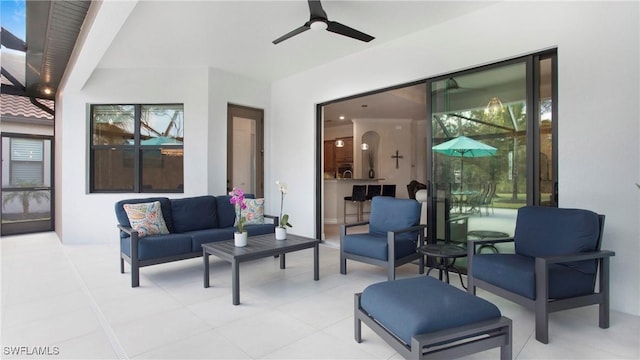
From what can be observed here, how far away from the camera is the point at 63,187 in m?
5.43

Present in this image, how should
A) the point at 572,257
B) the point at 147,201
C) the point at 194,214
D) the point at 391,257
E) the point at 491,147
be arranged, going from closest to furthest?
1. the point at 572,257
2. the point at 391,257
3. the point at 491,147
4. the point at 147,201
5. the point at 194,214

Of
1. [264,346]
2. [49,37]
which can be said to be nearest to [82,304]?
[264,346]

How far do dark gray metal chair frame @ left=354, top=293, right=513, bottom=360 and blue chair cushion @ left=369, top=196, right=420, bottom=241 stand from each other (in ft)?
6.07

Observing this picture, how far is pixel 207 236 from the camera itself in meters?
3.95

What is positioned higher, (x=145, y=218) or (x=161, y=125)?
(x=161, y=125)

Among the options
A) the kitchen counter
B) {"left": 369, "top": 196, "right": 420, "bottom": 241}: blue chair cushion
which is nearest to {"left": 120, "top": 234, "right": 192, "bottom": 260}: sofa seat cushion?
{"left": 369, "top": 196, "right": 420, "bottom": 241}: blue chair cushion

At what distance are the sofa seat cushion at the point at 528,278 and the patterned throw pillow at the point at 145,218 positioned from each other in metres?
3.48

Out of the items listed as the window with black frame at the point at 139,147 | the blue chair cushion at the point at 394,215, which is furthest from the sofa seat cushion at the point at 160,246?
the blue chair cushion at the point at 394,215

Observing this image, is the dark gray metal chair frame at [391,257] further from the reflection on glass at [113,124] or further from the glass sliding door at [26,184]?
the glass sliding door at [26,184]

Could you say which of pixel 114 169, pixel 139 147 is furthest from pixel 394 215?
pixel 114 169

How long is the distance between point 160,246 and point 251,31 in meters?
2.83

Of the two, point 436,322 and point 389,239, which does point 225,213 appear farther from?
point 436,322

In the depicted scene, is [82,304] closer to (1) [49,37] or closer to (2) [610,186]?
(1) [49,37]

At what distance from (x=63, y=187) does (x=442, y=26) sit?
20.5ft
